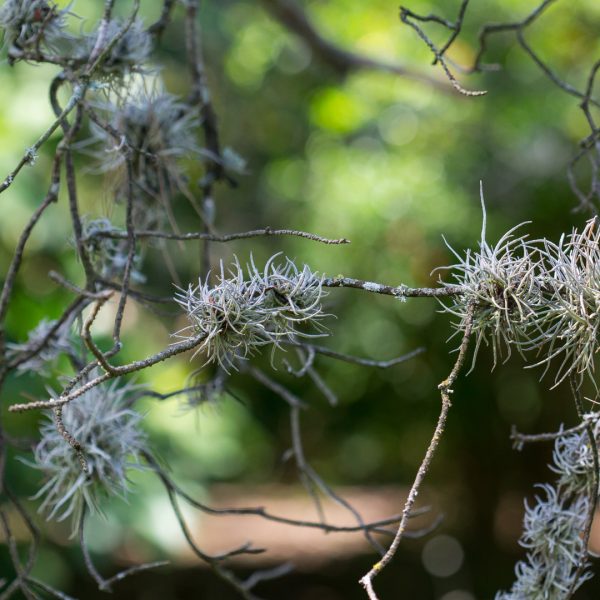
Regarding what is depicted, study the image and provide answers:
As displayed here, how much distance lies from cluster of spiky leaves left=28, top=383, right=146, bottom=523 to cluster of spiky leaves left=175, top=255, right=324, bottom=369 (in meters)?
0.22

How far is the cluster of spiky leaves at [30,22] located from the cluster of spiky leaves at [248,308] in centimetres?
36

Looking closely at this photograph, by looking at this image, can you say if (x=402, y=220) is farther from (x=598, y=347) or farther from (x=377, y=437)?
(x=598, y=347)

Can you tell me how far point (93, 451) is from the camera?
0.71m

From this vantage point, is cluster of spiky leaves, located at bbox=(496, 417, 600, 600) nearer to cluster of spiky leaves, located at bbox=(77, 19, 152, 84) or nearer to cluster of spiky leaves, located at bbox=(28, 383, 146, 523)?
cluster of spiky leaves, located at bbox=(28, 383, 146, 523)

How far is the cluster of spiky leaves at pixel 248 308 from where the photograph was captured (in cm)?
53

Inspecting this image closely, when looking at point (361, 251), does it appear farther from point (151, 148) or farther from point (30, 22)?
point (30, 22)

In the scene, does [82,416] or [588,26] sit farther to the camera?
[588,26]

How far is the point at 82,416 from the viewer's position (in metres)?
0.73

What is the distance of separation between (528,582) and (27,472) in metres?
1.62

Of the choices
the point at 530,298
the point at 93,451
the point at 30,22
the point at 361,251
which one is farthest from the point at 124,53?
the point at 361,251

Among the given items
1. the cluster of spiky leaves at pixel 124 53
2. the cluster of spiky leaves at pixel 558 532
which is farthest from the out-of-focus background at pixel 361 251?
the cluster of spiky leaves at pixel 558 532

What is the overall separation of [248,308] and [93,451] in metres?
0.26

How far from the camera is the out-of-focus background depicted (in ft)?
7.38

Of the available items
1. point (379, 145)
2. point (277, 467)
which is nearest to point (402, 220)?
point (379, 145)
